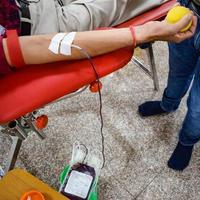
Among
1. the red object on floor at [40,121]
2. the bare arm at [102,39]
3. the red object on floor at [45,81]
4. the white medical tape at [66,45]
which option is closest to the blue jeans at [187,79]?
the bare arm at [102,39]

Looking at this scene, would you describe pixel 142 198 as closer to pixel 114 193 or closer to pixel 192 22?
pixel 114 193

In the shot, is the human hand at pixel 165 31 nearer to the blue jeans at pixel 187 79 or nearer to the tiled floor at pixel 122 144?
the blue jeans at pixel 187 79

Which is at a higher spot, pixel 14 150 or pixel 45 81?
pixel 45 81

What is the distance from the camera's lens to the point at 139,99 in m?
1.80

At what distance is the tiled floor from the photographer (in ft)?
4.84

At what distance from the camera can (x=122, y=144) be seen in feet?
5.30

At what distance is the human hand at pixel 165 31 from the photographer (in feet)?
3.35

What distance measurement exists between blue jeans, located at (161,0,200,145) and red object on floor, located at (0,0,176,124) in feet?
0.80

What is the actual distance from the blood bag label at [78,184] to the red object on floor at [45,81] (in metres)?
0.44

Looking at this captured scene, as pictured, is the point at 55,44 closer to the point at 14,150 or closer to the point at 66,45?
the point at 66,45

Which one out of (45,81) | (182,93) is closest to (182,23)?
(45,81)

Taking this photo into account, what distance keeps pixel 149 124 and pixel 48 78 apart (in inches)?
30.3

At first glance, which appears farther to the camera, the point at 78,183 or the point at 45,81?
the point at 78,183

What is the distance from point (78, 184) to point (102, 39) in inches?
24.5
